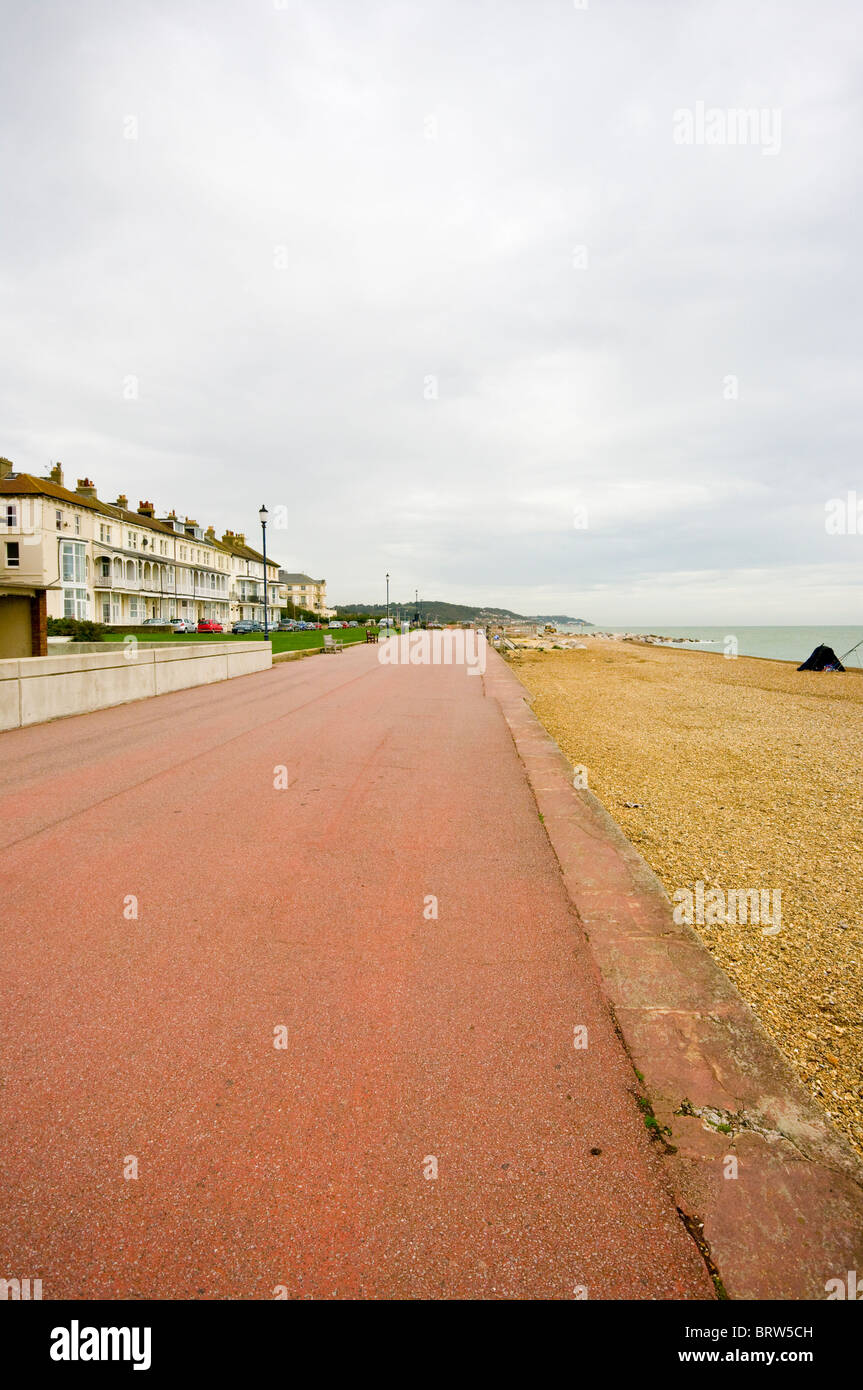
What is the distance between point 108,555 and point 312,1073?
55.6 metres

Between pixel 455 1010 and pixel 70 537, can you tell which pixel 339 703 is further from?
pixel 70 537

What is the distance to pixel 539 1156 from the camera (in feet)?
7.11

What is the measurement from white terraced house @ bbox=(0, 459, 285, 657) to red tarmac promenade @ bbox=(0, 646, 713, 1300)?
19.4 m

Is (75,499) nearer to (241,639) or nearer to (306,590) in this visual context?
(241,639)

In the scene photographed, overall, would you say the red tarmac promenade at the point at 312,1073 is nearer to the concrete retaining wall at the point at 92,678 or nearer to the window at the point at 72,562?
the concrete retaining wall at the point at 92,678

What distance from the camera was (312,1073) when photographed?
101 inches

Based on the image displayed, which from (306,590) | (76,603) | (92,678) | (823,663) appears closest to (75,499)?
(76,603)

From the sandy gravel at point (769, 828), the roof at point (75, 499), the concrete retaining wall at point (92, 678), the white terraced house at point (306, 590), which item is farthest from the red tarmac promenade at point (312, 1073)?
the white terraced house at point (306, 590)

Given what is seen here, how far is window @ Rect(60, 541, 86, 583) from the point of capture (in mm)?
44469

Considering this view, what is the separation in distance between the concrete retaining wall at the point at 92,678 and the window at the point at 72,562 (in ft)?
112

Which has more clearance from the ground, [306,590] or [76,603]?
[306,590]

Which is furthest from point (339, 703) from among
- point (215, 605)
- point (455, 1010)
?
point (215, 605)

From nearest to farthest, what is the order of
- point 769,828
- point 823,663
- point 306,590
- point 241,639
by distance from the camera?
point 769,828, point 823,663, point 241,639, point 306,590
